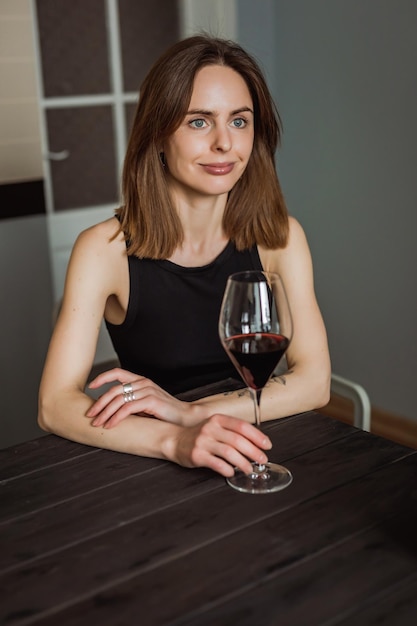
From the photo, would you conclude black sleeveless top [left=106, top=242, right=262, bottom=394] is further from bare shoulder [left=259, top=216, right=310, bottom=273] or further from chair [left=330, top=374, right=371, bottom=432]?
chair [left=330, top=374, right=371, bottom=432]

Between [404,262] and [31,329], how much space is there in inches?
55.7

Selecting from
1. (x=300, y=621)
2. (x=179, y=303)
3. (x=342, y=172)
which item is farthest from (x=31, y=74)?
(x=300, y=621)

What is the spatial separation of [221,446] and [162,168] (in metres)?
0.87

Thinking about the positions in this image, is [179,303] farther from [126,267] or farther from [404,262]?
[404,262]

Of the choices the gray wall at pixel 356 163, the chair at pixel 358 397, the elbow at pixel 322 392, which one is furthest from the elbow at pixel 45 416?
the gray wall at pixel 356 163

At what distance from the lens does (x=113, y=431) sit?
4.33ft

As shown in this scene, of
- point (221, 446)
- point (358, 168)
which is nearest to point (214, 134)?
point (221, 446)

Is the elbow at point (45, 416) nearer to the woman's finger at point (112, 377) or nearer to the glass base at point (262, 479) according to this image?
the woman's finger at point (112, 377)

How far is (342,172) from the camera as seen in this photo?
3225 millimetres

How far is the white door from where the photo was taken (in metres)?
3.21

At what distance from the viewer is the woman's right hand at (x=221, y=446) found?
1173 millimetres

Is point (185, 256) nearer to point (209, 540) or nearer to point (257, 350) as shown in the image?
point (257, 350)

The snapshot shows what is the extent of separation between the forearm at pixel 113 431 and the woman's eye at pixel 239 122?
27.1 inches

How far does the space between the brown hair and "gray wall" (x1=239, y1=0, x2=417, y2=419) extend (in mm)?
1192
